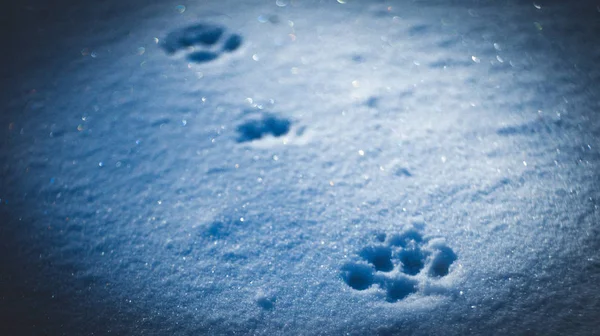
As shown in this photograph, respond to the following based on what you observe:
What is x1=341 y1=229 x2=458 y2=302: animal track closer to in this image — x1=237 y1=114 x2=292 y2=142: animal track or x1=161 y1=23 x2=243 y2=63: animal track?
x1=237 y1=114 x2=292 y2=142: animal track

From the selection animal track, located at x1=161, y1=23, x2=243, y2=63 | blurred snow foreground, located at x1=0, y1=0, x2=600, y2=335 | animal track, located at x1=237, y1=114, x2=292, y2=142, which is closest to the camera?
blurred snow foreground, located at x1=0, y1=0, x2=600, y2=335

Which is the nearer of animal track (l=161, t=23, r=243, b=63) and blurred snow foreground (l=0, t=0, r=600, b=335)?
blurred snow foreground (l=0, t=0, r=600, b=335)

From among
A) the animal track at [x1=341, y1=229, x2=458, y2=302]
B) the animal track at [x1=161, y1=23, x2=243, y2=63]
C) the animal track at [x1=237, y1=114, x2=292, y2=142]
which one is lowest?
the animal track at [x1=341, y1=229, x2=458, y2=302]

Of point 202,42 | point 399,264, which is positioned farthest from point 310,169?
point 202,42

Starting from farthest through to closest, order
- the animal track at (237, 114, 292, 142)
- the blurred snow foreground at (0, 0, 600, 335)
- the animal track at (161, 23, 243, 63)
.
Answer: the animal track at (161, 23, 243, 63), the animal track at (237, 114, 292, 142), the blurred snow foreground at (0, 0, 600, 335)

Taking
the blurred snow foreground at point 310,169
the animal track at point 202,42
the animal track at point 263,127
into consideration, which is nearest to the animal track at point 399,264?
the blurred snow foreground at point 310,169

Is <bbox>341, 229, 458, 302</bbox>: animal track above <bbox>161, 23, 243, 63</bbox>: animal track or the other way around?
the other way around

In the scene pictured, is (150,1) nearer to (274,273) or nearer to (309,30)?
(309,30)

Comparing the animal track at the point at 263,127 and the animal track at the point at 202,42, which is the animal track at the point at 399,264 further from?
the animal track at the point at 202,42

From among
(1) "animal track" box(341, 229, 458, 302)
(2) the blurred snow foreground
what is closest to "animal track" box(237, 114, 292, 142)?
(2) the blurred snow foreground

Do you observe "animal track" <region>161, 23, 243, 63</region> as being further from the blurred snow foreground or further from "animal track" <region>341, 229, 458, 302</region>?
"animal track" <region>341, 229, 458, 302</region>
